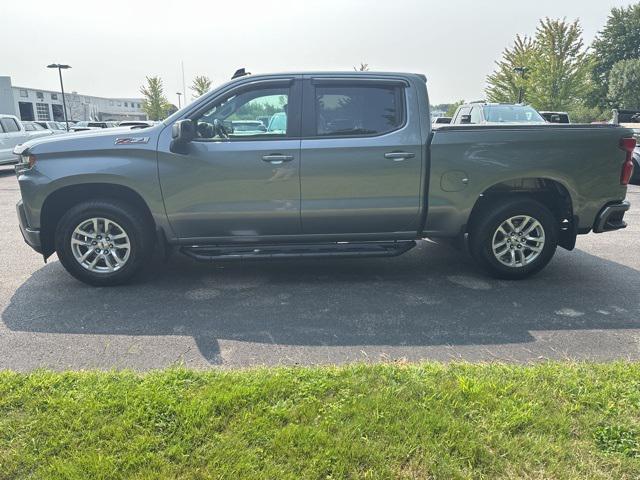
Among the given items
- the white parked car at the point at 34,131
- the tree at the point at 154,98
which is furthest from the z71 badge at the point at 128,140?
the tree at the point at 154,98

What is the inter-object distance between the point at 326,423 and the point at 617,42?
66.0m

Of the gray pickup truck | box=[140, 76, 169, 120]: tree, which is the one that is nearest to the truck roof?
the gray pickup truck

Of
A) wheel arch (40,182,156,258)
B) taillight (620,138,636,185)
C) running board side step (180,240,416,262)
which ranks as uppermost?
taillight (620,138,636,185)

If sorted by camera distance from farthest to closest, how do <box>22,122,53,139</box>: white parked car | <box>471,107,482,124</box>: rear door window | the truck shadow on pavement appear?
<box>22,122,53,139</box>: white parked car
<box>471,107,482,124</box>: rear door window
the truck shadow on pavement

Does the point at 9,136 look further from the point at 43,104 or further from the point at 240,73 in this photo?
the point at 43,104

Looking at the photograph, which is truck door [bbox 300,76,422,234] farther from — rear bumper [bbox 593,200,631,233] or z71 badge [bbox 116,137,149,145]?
rear bumper [bbox 593,200,631,233]

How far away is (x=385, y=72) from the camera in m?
4.82

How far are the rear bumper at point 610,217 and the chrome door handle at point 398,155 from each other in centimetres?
211

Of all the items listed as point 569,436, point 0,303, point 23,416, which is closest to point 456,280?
point 569,436

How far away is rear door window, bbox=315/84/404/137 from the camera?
468 cm

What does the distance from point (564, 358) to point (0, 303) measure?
15.9 ft

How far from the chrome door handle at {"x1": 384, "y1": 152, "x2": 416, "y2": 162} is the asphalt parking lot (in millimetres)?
1297

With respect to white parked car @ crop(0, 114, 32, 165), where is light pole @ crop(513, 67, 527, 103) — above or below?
above

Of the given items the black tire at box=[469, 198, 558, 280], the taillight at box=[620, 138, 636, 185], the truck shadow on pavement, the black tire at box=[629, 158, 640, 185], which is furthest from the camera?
the black tire at box=[629, 158, 640, 185]
